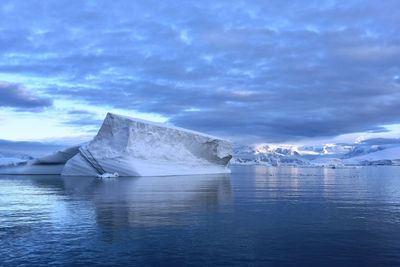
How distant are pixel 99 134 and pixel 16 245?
104 ft

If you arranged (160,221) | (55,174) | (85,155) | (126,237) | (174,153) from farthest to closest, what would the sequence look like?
(55,174) < (174,153) < (85,155) < (160,221) < (126,237)

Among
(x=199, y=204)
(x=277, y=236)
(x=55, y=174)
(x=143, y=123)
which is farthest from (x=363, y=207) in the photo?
(x=55, y=174)

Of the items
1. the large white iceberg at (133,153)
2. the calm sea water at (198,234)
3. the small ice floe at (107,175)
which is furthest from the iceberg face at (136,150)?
the calm sea water at (198,234)

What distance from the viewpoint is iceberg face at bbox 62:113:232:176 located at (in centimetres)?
3934

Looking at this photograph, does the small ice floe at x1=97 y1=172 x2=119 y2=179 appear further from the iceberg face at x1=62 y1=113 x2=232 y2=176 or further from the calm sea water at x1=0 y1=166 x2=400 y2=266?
the calm sea water at x1=0 y1=166 x2=400 y2=266

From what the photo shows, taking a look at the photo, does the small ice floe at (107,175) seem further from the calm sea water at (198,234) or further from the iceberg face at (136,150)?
the calm sea water at (198,234)

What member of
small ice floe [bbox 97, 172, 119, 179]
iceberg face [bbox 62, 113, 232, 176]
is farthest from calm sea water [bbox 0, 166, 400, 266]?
iceberg face [bbox 62, 113, 232, 176]

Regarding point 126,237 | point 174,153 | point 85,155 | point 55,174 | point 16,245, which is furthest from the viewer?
point 55,174

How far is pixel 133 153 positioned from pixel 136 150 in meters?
0.46

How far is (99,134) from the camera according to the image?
134 feet

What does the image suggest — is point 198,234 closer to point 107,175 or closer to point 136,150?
point 107,175

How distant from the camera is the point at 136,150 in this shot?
39.5 metres

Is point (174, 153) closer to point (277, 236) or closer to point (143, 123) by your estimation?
point (143, 123)

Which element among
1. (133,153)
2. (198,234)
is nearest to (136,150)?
(133,153)
